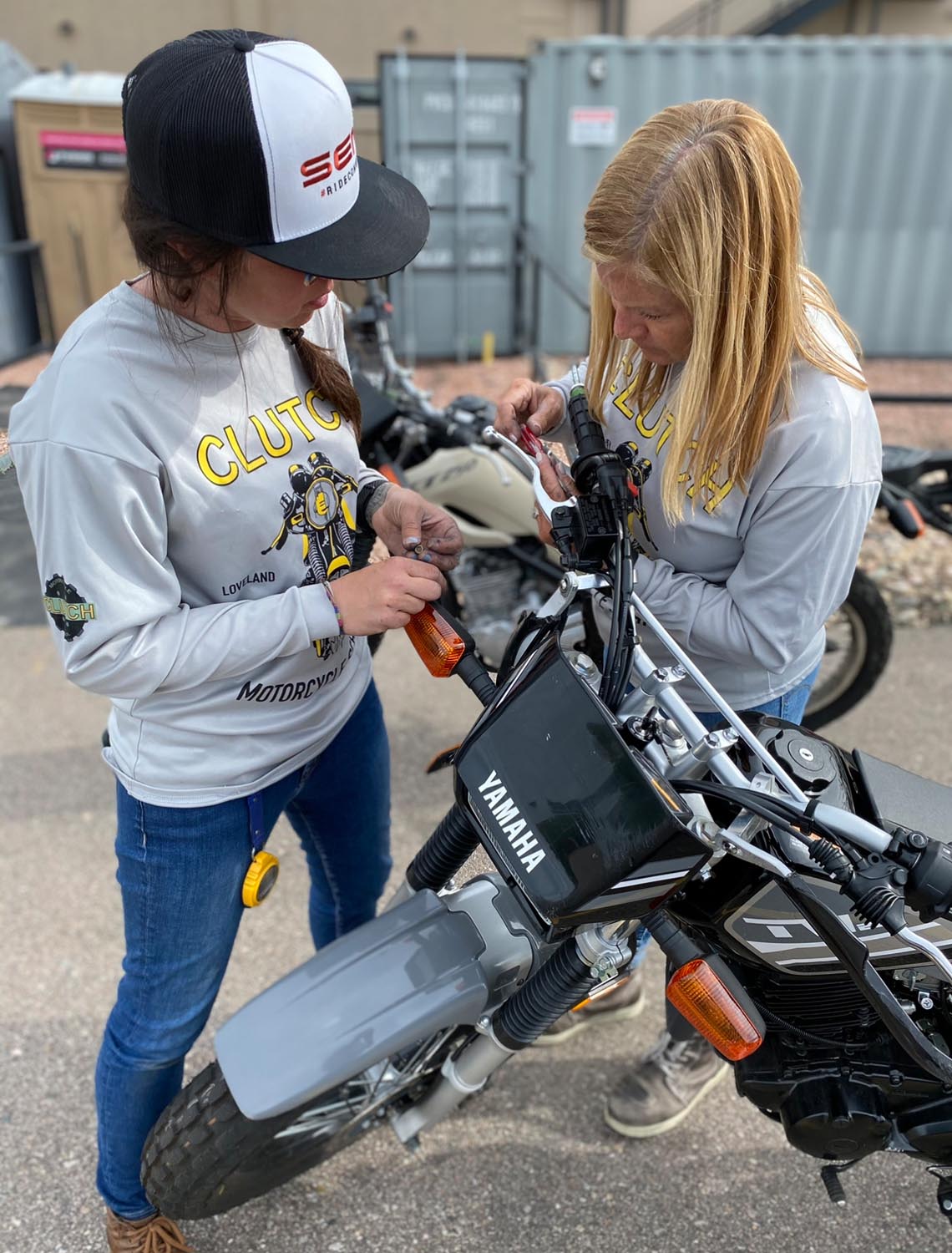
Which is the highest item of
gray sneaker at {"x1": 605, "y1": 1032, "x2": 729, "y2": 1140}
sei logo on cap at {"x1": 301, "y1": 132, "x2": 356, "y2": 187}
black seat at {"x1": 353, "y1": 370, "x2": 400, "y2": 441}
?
sei logo on cap at {"x1": 301, "y1": 132, "x2": 356, "y2": 187}

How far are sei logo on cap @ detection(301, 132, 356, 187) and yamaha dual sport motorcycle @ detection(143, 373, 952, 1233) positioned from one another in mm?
509

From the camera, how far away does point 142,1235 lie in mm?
1652

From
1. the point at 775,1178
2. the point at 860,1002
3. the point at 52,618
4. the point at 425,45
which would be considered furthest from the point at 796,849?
the point at 425,45

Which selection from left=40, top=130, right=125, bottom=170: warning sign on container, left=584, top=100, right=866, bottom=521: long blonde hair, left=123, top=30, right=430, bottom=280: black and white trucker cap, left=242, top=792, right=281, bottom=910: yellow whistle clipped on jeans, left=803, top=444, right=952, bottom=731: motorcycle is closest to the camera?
left=123, top=30, right=430, bottom=280: black and white trucker cap

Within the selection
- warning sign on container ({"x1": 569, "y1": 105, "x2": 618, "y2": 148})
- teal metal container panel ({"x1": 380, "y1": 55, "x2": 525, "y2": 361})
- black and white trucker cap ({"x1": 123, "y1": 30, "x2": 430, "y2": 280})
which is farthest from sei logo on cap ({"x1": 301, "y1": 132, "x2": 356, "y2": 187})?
warning sign on container ({"x1": 569, "y1": 105, "x2": 618, "y2": 148})

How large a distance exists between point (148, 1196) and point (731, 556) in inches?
55.6

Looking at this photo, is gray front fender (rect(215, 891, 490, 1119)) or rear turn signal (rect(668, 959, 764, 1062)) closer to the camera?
rear turn signal (rect(668, 959, 764, 1062))

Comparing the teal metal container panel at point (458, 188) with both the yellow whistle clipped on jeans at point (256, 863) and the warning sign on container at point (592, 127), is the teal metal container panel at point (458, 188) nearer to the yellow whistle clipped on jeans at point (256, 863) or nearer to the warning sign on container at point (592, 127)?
the warning sign on container at point (592, 127)

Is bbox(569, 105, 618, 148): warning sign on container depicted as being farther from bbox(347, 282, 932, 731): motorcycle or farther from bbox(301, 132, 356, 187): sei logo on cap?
bbox(301, 132, 356, 187): sei logo on cap

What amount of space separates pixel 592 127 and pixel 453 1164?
24.3ft

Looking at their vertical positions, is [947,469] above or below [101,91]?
below

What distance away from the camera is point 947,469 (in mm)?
3182

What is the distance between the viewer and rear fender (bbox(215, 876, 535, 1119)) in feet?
4.48

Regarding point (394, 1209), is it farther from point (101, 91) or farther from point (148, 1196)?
point (101, 91)
